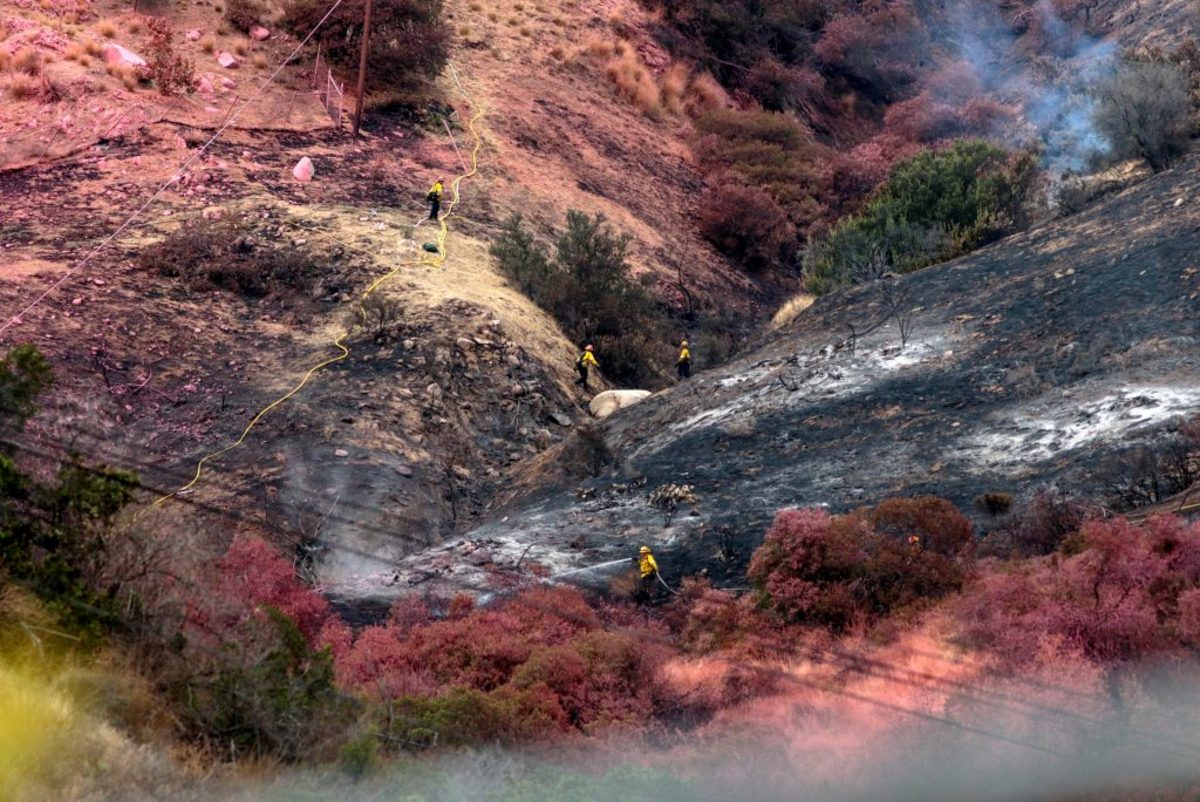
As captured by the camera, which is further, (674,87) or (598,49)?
(674,87)

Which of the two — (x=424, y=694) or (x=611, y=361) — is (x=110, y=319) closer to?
(x=611, y=361)

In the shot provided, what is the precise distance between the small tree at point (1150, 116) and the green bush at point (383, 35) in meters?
14.4

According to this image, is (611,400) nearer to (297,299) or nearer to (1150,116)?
(297,299)

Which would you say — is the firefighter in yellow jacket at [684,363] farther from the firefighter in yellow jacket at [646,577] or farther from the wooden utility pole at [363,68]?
the firefighter in yellow jacket at [646,577]

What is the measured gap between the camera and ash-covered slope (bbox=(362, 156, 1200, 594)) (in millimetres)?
13922

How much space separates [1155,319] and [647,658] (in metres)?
8.39

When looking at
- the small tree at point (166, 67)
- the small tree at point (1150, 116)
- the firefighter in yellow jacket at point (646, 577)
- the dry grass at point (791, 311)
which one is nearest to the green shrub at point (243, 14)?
the small tree at point (166, 67)

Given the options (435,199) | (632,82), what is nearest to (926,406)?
(435,199)

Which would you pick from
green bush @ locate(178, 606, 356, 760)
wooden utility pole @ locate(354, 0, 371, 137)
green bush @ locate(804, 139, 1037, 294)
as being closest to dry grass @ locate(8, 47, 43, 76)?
wooden utility pole @ locate(354, 0, 371, 137)

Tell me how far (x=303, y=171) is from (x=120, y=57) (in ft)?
15.0

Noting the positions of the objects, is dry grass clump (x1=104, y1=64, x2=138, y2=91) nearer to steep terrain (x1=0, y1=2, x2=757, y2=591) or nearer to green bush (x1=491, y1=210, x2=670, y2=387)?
steep terrain (x1=0, y1=2, x2=757, y2=591)

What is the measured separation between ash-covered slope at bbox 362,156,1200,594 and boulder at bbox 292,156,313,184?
8691mm

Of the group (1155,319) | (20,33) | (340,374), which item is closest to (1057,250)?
(1155,319)

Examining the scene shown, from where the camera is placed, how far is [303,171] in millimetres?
24047
